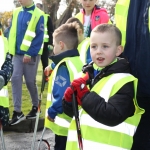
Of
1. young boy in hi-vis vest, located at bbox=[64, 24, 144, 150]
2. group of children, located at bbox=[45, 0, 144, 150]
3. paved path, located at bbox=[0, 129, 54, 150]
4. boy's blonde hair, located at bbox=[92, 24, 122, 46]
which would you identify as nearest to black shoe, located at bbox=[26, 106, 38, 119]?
paved path, located at bbox=[0, 129, 54, 150]

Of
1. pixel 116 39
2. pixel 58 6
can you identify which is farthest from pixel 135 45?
pixel 58 6

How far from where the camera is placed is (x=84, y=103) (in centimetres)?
248

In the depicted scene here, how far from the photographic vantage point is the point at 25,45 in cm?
609

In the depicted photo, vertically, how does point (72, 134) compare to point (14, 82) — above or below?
above

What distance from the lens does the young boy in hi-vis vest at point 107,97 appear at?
2.46m

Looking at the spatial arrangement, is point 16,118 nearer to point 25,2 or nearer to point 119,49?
point 25,2

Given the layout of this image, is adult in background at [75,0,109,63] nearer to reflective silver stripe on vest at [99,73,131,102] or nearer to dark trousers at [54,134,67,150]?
dark trousers at [54,134,67,150]

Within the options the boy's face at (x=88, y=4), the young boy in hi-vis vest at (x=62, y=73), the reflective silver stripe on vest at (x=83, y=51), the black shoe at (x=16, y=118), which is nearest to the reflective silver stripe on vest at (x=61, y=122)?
the young boy in hi-vis vest at (x=62, y=73)

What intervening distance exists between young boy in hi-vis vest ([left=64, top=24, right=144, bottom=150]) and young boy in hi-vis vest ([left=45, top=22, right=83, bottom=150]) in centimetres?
71

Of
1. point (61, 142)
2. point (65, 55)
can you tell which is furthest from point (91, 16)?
point (61, 142)

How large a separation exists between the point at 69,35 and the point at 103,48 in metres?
1.20

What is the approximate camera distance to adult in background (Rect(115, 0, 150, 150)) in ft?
8.63

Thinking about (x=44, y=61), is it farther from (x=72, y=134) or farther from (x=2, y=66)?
(x=72, y=134)

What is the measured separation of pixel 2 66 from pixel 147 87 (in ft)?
5.30
